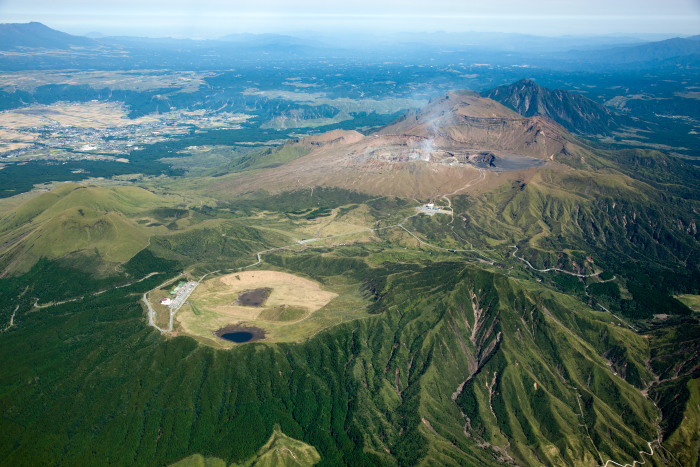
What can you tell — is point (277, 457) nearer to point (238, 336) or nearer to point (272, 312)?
point (238, 336)

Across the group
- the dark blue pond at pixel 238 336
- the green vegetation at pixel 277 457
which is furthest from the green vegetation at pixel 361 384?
the dark blue pond at pixel 238 336

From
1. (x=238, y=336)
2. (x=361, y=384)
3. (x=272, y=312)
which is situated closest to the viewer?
(x=361, y=384)

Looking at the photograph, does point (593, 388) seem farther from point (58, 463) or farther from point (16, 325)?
point (16, 325)

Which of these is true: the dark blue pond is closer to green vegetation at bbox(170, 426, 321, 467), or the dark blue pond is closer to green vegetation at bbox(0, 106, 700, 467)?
green vegetation at bbox(0, 106, 700, 467)

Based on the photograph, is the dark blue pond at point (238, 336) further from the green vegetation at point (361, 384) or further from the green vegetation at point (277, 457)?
the green vegetation at point (277, 457)

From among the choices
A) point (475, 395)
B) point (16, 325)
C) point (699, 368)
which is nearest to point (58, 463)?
point (16, 325)

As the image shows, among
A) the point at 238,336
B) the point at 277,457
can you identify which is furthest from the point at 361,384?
the point at 238,336

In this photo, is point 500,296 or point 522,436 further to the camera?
point 500,296

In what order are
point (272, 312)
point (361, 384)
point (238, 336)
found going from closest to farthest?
point (361, 384), point (238, 336), point (272, 312)
